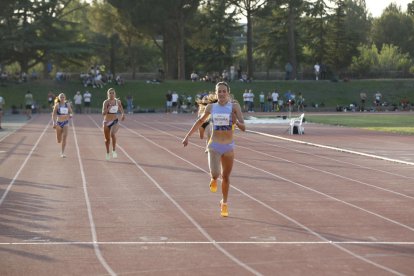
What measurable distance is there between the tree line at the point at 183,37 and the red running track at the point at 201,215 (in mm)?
51501

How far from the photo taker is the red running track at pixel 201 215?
29.2ft

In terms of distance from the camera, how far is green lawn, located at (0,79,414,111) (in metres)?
65.8

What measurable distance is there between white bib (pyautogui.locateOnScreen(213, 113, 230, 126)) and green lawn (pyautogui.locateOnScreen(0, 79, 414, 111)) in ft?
169

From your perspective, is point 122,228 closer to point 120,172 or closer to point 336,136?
point 120,172

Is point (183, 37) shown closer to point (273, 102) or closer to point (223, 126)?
point (273, 102)

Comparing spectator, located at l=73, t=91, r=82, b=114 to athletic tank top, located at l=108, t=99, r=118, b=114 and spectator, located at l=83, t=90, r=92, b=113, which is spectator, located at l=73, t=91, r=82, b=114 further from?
athletic tank top, located at l=108, t=99, r=118, b=114

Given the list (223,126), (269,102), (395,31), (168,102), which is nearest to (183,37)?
(269,102)

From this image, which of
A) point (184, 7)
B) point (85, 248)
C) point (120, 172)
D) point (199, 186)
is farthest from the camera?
point (184, 7)

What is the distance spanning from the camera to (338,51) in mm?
86750

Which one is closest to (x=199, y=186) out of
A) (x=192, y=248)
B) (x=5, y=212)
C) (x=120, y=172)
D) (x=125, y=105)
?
(x=120, y=172)

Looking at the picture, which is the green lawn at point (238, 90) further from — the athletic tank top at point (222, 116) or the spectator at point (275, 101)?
the athletic tank top at point (222, 116)

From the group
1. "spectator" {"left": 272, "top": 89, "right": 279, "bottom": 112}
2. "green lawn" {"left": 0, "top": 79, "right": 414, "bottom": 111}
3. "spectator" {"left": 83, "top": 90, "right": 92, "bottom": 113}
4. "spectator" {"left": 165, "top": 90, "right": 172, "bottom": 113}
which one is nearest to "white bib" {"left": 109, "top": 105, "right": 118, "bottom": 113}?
"spectator" {"left": 165, "top": 90, "right": 172, "bottom": 113}

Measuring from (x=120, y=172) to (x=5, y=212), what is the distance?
641 cm

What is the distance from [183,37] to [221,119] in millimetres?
65357
